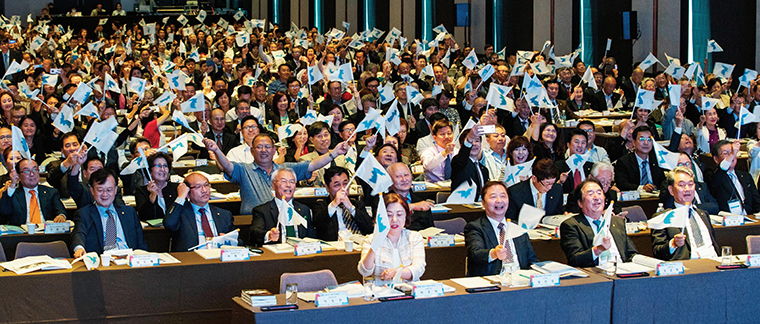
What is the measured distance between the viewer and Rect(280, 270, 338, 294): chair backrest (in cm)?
455

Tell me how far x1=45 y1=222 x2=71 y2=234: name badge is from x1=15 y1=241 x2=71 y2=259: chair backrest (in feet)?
1.94

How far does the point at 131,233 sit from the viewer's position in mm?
5816

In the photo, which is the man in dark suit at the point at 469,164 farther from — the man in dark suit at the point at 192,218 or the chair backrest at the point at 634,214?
the man in dark suit at the point at 192,218

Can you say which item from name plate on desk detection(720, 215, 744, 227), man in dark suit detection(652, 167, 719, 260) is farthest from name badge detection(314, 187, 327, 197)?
name plate on desk detection(720, 215, 744, 227)

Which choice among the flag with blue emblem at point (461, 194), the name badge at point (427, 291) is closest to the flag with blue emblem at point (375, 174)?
the flag with blue emblem at point (461, 194)

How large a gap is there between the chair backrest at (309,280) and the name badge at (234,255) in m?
0.65

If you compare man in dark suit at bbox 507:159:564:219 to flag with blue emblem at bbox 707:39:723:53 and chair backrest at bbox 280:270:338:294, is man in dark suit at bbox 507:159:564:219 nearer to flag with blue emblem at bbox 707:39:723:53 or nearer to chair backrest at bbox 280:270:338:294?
chair backrest at bbox 280:270:338:294

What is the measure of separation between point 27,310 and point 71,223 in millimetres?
1486

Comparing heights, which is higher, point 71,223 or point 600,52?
point 600,52

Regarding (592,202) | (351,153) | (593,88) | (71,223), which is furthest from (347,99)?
(592,202)

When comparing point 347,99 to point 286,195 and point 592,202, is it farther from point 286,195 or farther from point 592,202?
point 592,202

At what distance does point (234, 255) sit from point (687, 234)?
2.78m

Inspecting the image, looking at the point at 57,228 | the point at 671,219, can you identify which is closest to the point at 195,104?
the point at 57,228

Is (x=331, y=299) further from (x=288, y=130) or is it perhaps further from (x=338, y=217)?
(x=288, y=130)
